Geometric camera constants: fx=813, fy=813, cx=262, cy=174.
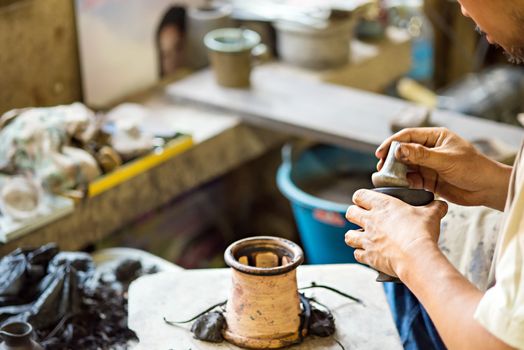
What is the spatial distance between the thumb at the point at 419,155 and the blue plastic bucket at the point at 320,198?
3.73 feet

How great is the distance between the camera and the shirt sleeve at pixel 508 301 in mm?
1655

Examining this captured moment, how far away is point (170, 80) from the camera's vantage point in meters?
4.35

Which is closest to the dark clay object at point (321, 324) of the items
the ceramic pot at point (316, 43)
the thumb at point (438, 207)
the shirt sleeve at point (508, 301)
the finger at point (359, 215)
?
the finger at point (359, 215)

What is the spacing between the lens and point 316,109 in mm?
3814

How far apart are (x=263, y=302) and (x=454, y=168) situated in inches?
27.2

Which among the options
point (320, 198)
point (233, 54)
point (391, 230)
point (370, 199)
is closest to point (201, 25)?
point (233, 54)

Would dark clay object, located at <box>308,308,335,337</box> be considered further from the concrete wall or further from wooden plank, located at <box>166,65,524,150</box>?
the concrete wall

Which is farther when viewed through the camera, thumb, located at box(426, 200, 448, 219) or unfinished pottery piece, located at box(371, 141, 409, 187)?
unfinished pottery piece, located at box(371, 141, 409, 187)

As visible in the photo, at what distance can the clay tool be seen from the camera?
6.73 feet

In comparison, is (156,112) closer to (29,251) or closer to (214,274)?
(29,251)

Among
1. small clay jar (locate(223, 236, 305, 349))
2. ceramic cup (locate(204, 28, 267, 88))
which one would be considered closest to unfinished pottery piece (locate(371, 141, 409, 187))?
small clay jar (locate(223, 236, 305, 349))

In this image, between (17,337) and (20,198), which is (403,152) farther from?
(20,198)

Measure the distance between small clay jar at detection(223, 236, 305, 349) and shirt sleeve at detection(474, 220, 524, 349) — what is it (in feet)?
1.78

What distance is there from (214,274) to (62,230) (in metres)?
0.93
